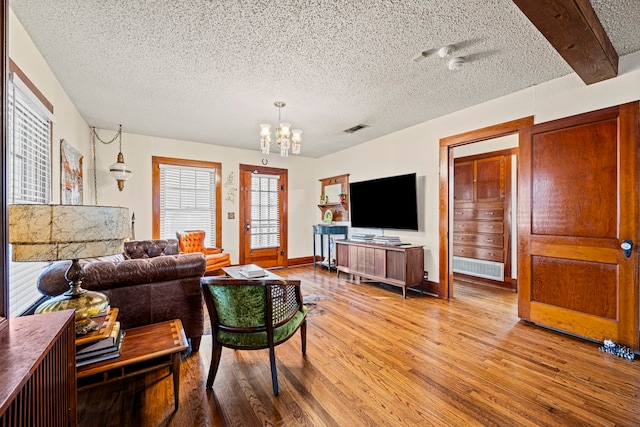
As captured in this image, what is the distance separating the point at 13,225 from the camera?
1.14 meters

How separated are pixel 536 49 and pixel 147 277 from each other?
359cm

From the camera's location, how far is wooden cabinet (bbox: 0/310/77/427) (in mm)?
663

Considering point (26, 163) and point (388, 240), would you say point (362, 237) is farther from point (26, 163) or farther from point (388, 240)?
point (26, 163)

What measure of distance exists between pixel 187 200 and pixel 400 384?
4.72 metres

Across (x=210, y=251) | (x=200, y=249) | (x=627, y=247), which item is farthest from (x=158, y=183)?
(x=627, y=247)

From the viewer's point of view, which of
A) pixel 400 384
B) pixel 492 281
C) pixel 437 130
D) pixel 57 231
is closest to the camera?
pixel 57 231

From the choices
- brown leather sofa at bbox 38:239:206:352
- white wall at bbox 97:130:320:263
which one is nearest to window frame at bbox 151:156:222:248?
white wall at bbox 97:130:320:263

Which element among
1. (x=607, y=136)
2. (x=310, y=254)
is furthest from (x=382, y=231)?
(x=607, y=136)

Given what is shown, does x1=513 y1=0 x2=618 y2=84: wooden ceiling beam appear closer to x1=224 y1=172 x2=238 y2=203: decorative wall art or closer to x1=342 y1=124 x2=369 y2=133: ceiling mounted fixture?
x1=342 y1=124 x2=369 y2=133: ceiling mounted fixture

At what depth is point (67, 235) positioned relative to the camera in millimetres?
1213

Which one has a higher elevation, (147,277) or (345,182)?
(345,182)

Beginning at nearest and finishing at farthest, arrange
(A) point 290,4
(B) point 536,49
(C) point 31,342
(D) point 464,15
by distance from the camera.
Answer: (C) point 31,342
(A) point 290,4
(D) point 464,15
(B) point 536,49

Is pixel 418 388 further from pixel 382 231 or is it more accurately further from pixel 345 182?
pixel 345 182

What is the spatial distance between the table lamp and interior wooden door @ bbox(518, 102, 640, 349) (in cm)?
354
